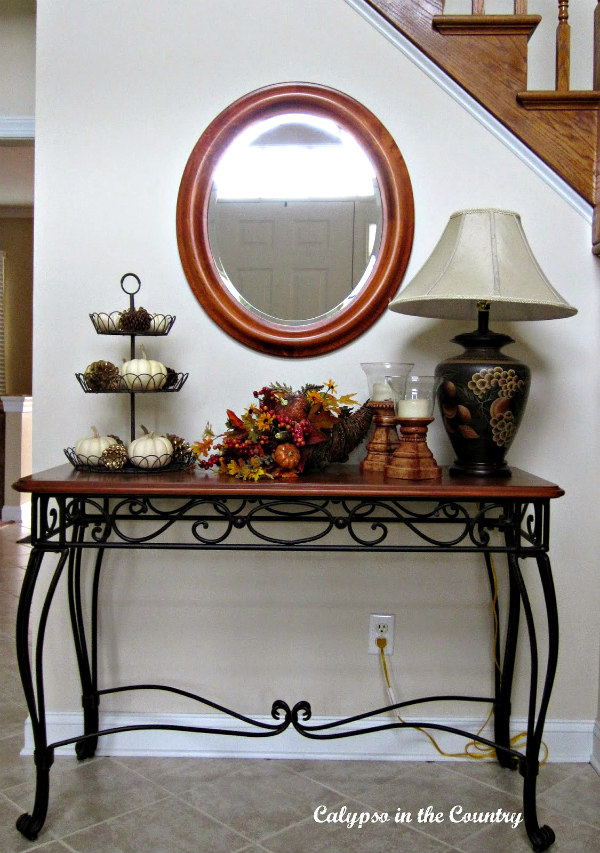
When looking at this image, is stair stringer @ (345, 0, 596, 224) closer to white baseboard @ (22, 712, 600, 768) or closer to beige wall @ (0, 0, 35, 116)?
beige wall @ (0, 0, 35, 116)

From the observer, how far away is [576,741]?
7.25 ft

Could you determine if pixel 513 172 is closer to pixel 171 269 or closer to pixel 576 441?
pixel 576 441

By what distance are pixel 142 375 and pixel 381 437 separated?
25.0 inches

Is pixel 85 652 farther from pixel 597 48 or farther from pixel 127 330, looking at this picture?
pixel 597 48

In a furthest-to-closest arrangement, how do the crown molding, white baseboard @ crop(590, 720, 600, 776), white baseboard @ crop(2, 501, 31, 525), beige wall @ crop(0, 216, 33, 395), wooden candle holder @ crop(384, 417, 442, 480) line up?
beige wall @ crop(0, 216, 33, 395), white baseboard @ crop(2, 501, 31, 525), the crown molding, white baseboard @ crop(590, 720, 600, 776), wooden candle holder @ crop(384, 417, 442, 480)

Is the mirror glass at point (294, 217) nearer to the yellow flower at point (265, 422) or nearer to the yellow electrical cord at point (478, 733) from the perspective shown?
the yellow flower at point (265, 422)

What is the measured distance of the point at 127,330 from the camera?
6.46 ft

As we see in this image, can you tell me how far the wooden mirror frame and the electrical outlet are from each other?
79 centimetres

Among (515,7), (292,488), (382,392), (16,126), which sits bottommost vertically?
(292,488)

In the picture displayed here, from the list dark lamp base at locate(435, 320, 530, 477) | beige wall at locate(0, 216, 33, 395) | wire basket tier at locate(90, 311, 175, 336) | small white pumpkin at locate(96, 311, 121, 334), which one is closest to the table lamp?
A: dark lamp base at locate(435, 320, 530, 477)

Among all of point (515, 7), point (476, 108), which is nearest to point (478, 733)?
point (476, 108)

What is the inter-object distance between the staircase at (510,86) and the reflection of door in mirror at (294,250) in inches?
17.0

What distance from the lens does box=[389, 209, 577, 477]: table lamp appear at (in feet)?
5.86

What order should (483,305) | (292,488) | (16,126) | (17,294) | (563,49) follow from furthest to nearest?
(17,294), (16,126), (563,49), (483,305), (292,488)
